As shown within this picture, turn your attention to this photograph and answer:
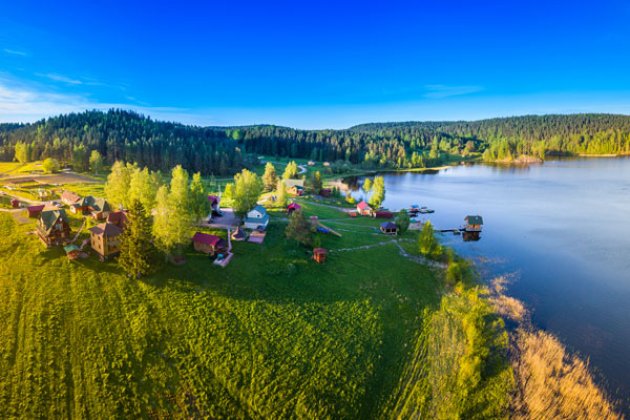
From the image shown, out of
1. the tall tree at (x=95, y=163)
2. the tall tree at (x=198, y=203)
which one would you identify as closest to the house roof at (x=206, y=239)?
the tall tree at (x=198, y=203)

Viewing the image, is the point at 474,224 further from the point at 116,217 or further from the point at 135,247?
the point at 116,217

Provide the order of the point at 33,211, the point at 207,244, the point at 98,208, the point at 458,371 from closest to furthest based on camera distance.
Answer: the point at 458,371, the point at 207,244, the point at 33,211, the point at 98,208

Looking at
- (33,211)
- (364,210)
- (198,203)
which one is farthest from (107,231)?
(364,210)

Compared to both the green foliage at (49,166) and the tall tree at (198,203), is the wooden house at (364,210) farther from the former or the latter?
the green foliage at (49,166)

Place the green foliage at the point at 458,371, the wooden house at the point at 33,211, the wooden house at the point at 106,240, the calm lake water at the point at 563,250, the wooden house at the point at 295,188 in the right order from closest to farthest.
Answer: the green foliage at the point at 458,371
the calm lake water at the point at 563,250
the wooden house at the point at 106,240
the wooden house at the point at 33,211
the wooden house at the point at 295,188

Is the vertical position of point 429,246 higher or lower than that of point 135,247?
lower

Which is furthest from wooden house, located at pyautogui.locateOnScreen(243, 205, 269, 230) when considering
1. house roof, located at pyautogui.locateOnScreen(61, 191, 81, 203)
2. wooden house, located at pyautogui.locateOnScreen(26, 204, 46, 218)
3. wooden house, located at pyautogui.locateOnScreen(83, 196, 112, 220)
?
Result: wooden house, located at pyautogui.locateOnScreen(26, 204, 46, 218)
